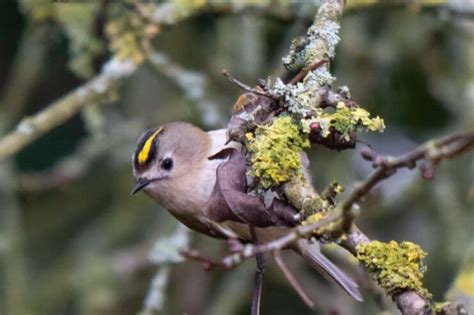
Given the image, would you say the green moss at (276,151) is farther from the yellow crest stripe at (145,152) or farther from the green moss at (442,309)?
the yellow crest stripe at (145,152)

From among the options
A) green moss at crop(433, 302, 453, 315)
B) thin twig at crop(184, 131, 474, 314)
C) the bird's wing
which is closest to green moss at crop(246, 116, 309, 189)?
the bird's wing

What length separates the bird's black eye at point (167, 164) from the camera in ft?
12.1

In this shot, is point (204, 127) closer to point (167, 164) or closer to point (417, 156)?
point (167, 164)

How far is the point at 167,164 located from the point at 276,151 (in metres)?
1.61

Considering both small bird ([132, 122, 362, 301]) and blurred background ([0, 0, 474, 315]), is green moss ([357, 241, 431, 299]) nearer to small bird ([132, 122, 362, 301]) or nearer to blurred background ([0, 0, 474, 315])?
small bird ([132, 122, 362, 301])

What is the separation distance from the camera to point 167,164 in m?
3.71

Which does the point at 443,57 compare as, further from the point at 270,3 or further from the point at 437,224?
the point at 270,3

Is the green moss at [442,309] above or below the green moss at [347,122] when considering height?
below

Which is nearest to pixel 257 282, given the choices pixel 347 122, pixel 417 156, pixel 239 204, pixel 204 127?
pixel 239 204

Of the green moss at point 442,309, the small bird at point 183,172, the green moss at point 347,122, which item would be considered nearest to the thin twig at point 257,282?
the green moss at point 347,122

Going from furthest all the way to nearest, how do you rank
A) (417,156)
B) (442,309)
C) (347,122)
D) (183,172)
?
(183,172) < (347,122) < (442,309) < (417,156)

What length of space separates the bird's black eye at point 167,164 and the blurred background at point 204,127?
0.47 meters

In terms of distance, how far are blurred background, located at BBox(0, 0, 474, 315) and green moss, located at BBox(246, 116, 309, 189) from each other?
1.74 metres

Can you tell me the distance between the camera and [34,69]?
480 centimetres
